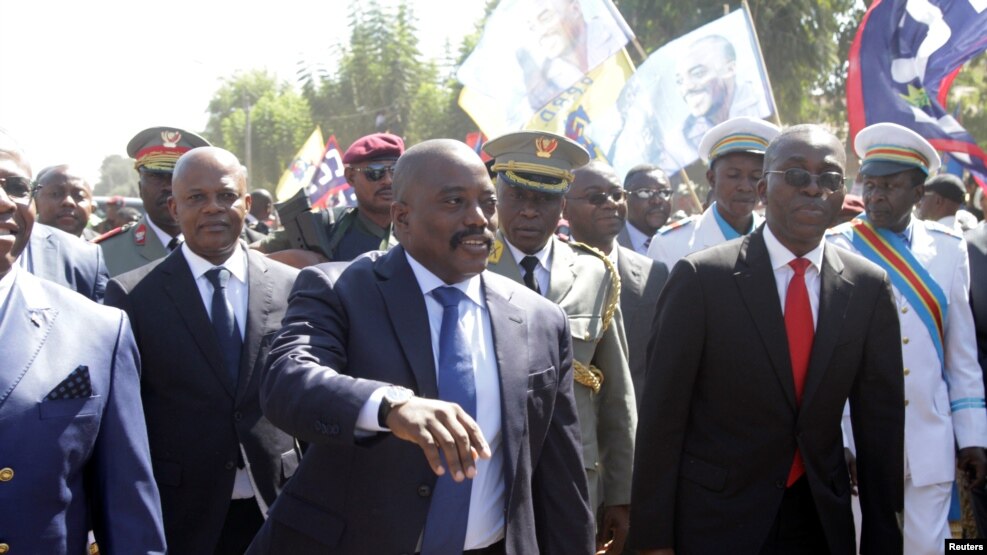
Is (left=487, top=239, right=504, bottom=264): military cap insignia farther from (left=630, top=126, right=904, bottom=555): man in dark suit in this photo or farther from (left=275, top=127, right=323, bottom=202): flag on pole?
(left=275, top=127, right=323, bottom=202): flag on pole

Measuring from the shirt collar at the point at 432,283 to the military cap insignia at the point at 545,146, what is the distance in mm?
1669

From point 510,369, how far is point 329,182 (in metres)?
14.9

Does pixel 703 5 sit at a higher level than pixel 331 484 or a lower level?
higher

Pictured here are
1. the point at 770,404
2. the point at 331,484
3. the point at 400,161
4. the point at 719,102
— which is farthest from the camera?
the point at 719,102

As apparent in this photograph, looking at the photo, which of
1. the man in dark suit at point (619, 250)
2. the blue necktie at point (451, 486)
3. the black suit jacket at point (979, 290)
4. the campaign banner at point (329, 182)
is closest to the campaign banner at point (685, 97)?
the black suit jacket at point (979, 290)

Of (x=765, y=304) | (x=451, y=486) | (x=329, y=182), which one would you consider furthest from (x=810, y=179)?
(x=329, y=182)

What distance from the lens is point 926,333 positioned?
17.0 ft

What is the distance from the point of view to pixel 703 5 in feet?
91.5

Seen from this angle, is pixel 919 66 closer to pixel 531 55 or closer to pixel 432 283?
pixel 531 55

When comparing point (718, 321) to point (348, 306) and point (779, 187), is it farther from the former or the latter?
point (348, 306)

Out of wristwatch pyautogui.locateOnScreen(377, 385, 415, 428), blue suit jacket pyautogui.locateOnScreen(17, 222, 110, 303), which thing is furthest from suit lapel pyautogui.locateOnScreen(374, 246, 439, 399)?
blue suit jacket pyautogui.locateOnScreen(17, 222, 110, 303)

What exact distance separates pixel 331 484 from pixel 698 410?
1.63 metres

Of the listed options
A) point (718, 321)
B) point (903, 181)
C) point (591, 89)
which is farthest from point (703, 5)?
point (718, 321)

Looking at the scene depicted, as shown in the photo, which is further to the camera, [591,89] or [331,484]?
[591,89]
